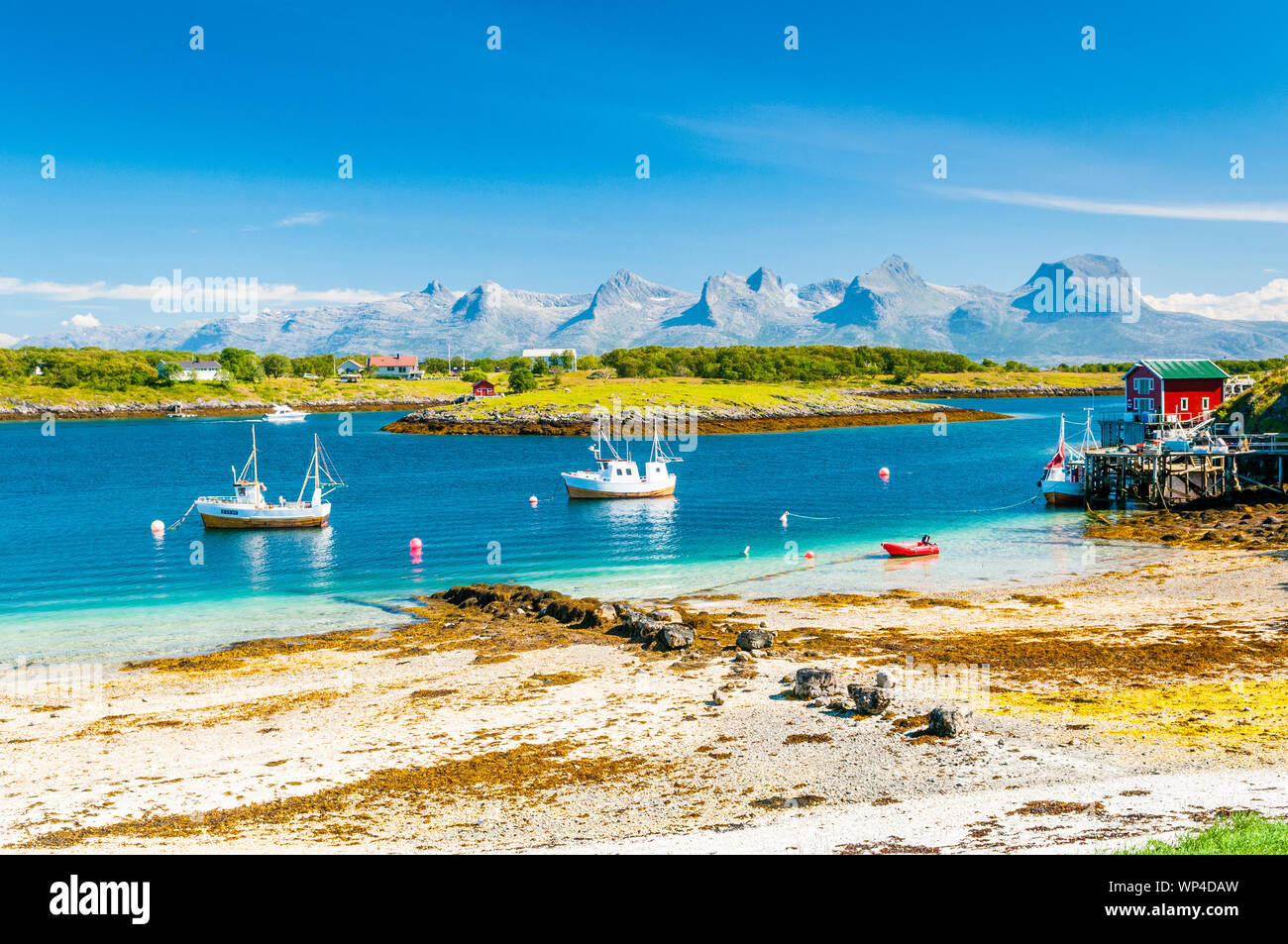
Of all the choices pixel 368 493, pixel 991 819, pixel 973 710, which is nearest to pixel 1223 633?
pixel 973 710

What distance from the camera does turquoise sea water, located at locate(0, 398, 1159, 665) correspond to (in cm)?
3894

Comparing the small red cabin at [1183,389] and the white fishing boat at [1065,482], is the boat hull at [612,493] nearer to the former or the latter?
the white fishing boat at [1065,482]

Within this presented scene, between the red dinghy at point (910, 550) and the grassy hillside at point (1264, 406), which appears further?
the grassy hillside at point (1264, 406)

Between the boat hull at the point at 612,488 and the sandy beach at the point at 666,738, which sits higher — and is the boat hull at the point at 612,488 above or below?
above

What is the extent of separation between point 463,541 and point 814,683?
3486 centimetres

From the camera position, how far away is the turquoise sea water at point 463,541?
1533 inches

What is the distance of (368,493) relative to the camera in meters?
79.2

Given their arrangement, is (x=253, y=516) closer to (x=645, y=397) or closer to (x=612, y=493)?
(x=612, y=493)

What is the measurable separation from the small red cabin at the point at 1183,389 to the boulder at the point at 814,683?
208ft

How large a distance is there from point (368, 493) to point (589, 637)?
2069 inches


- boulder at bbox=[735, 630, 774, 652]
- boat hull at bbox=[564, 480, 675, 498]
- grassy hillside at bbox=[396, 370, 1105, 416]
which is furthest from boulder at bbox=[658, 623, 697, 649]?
grassy hillside at bbox=[396, 370, 1105, 416]

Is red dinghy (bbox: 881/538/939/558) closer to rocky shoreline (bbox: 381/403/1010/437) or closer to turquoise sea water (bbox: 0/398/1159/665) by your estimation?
turquoise sea water (bbox: 0/398/1159/665)

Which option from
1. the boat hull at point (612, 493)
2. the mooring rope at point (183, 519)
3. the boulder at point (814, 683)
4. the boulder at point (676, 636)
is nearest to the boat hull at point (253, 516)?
the mooring rope at point (183, 519)

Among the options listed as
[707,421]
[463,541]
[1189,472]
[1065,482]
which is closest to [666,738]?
[463,541]
